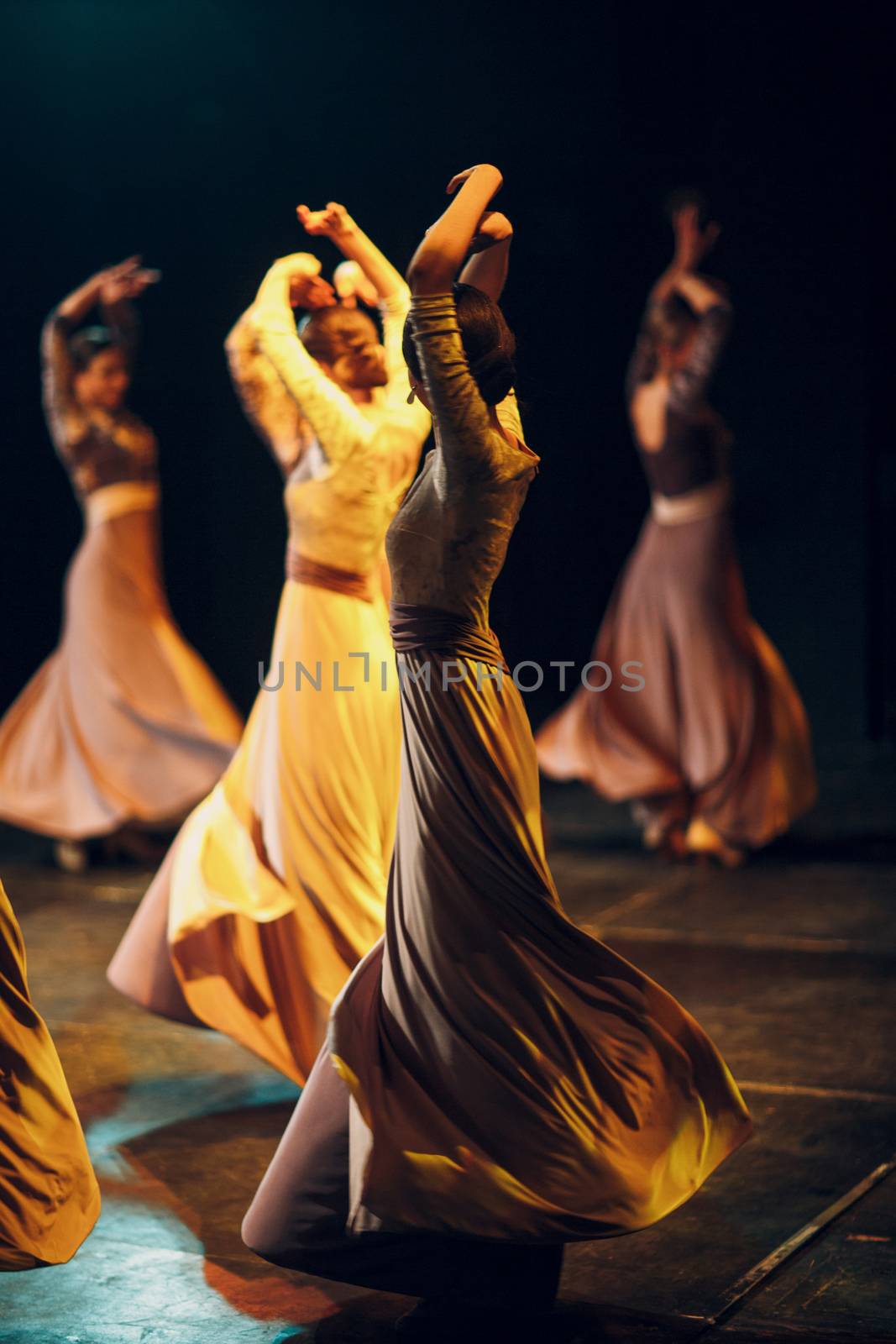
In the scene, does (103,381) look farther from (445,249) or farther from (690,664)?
(445,249)

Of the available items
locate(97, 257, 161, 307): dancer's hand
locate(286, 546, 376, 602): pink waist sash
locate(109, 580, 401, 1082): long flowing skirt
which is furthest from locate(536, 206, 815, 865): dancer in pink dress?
locate(109, 580, 401, 1082): long flowing skirt

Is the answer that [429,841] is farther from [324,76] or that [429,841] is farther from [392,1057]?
[324,76]

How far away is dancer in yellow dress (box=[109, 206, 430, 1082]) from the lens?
342 cm

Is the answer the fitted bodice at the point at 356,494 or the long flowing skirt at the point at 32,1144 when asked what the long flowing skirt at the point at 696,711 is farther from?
the long flowing skirt at the point at 32,1144

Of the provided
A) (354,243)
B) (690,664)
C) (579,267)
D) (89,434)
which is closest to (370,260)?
(354,243)

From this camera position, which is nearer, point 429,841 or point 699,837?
point 429,841

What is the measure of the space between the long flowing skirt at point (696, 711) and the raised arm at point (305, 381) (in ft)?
9.14

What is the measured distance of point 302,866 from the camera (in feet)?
11.3

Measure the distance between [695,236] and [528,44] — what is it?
3.22 ft

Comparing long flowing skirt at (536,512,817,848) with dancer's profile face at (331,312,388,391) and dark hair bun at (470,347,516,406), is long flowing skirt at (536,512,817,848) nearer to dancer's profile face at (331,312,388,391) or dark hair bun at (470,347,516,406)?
dancer's profile face at (331,312,388,391)

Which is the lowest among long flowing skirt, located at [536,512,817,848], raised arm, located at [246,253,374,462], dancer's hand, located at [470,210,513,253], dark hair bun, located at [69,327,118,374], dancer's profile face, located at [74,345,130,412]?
long flowing skirt, located at [536,512,817,848]

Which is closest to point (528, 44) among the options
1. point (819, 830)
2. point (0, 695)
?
point (819, 830)

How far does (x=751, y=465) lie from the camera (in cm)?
856

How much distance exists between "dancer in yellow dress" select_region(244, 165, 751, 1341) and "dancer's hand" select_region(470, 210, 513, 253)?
88 mm
